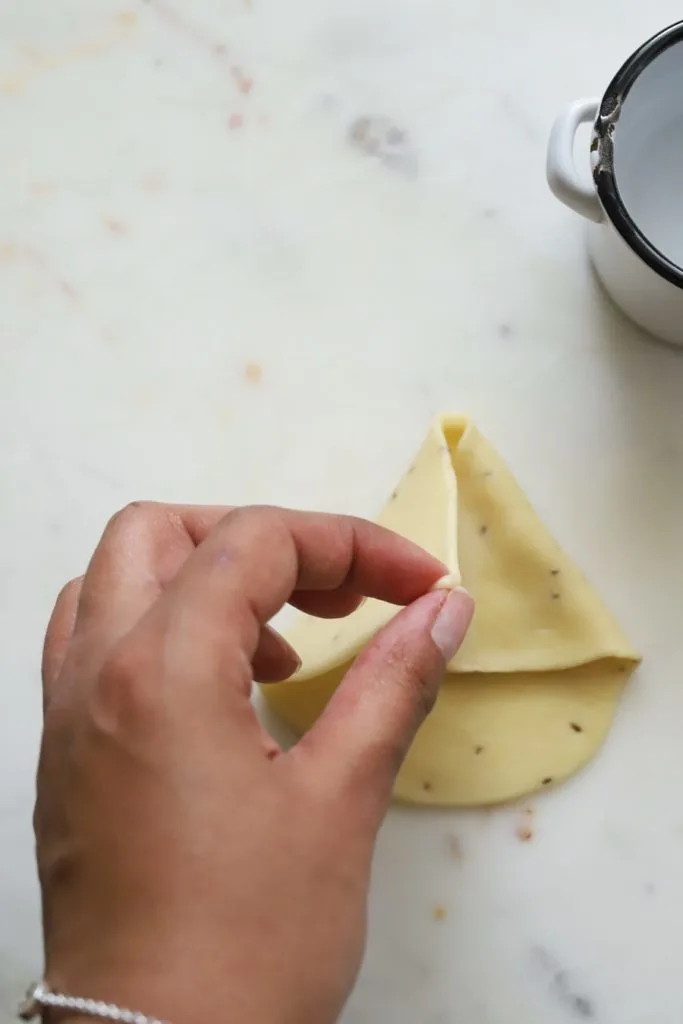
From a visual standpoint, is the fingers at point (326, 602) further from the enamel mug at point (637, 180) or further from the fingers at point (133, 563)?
the enamel mug at point (637, 180)

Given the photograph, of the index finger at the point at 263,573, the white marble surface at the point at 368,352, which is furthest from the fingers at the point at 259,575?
the white marble surface at the point at 368,352

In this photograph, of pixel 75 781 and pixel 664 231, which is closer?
pixel 75 781

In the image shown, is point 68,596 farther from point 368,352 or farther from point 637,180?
point 637,180

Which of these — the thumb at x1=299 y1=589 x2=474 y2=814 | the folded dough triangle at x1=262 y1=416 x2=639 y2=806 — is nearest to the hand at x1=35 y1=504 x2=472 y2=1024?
the thumb at x1=299 y1=589 x2=474 y2=814

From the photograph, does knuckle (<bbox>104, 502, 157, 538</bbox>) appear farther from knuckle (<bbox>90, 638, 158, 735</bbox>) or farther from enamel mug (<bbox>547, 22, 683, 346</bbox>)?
enamel mug (<bbox>547, 22, 683, 346</bbox>)

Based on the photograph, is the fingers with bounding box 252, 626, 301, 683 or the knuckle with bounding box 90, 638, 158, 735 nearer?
the knuckle with bounding box 90, 638, 158, 735

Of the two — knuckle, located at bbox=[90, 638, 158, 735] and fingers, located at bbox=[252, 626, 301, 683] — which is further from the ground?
knuckle, located at bbox=[90, 638, 158, 735]

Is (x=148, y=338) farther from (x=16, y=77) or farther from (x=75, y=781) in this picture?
(x=75, y=781)

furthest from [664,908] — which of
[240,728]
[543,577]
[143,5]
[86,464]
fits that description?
[143,5]
